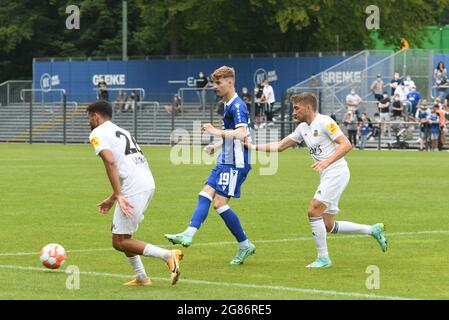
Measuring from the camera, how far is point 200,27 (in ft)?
200

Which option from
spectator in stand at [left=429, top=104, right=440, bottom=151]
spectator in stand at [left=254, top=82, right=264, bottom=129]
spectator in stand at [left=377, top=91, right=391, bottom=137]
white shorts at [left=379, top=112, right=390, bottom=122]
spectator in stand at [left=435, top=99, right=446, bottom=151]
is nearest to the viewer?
spectator in stand at [left=429, top=104, right=440, bottom=151]

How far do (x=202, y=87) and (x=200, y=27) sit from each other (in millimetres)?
4796

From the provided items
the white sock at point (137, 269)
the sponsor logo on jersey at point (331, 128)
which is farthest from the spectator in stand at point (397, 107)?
the white sock at point (137, 269)

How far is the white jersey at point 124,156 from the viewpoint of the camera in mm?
11391

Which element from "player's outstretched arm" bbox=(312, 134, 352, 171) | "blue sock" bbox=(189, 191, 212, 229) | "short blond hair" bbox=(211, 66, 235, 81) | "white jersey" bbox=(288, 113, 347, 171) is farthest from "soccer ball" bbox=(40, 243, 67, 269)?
"white jersey" bbox=(288, 113, 347, 171)

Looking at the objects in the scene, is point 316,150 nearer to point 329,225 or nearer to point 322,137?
point 322,137

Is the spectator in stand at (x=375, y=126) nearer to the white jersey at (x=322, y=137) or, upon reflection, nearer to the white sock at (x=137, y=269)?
the white jersey at (x=322, y=137)

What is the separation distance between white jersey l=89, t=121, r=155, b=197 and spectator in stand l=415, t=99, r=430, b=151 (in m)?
35.4

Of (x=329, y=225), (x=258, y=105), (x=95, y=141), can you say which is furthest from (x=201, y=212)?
(x=258, y=105)

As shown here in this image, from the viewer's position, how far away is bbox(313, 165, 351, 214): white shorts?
13.3 meters

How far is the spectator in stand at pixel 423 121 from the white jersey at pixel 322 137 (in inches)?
1303

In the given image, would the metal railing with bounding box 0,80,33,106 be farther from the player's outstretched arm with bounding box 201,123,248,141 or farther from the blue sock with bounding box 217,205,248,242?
the player's outstretched arm with bounding box 201,123,248,141

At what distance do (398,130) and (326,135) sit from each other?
35.8 meters
